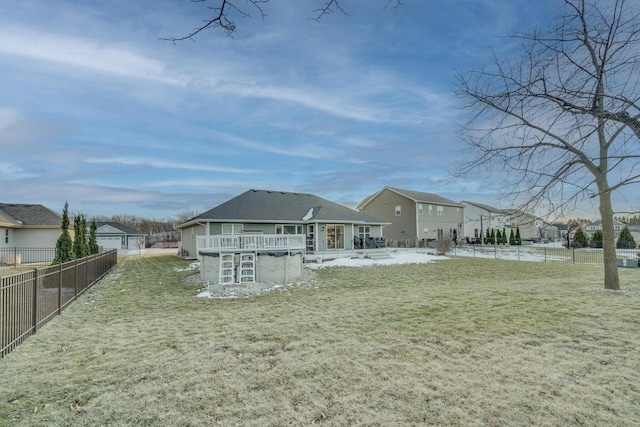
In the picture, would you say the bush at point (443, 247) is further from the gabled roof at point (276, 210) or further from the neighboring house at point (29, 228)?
the neighboring house at point (29, 228)

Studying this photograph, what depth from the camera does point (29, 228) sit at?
81.9 feet

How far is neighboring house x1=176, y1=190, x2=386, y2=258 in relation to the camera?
2075 centimetres

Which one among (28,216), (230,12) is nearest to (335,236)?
(230,12)

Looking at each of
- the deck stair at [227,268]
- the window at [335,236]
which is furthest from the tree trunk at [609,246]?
the window at [335,236]

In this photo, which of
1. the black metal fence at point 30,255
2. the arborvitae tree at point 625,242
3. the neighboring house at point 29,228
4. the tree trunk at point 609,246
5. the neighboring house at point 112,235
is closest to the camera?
the tree trunk at point 609,246

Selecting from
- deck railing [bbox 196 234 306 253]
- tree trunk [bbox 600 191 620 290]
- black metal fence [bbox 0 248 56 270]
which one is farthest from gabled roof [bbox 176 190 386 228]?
tree trunk [bbox 600 191 620 290]

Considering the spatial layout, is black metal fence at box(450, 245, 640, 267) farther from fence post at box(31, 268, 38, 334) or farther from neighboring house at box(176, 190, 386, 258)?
fence post at box(31, 268, 38, 334)

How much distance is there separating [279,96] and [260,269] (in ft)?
23.3

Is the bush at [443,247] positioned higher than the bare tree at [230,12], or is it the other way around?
the bare tree at [230,12]

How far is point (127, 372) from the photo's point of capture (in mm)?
4180

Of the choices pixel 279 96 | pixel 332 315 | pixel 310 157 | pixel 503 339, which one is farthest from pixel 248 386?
pixel 310 157

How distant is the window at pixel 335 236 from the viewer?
23641 millimetres

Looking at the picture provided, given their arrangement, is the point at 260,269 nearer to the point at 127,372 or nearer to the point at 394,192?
the point at 127,372

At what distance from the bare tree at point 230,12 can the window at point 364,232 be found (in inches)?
877
